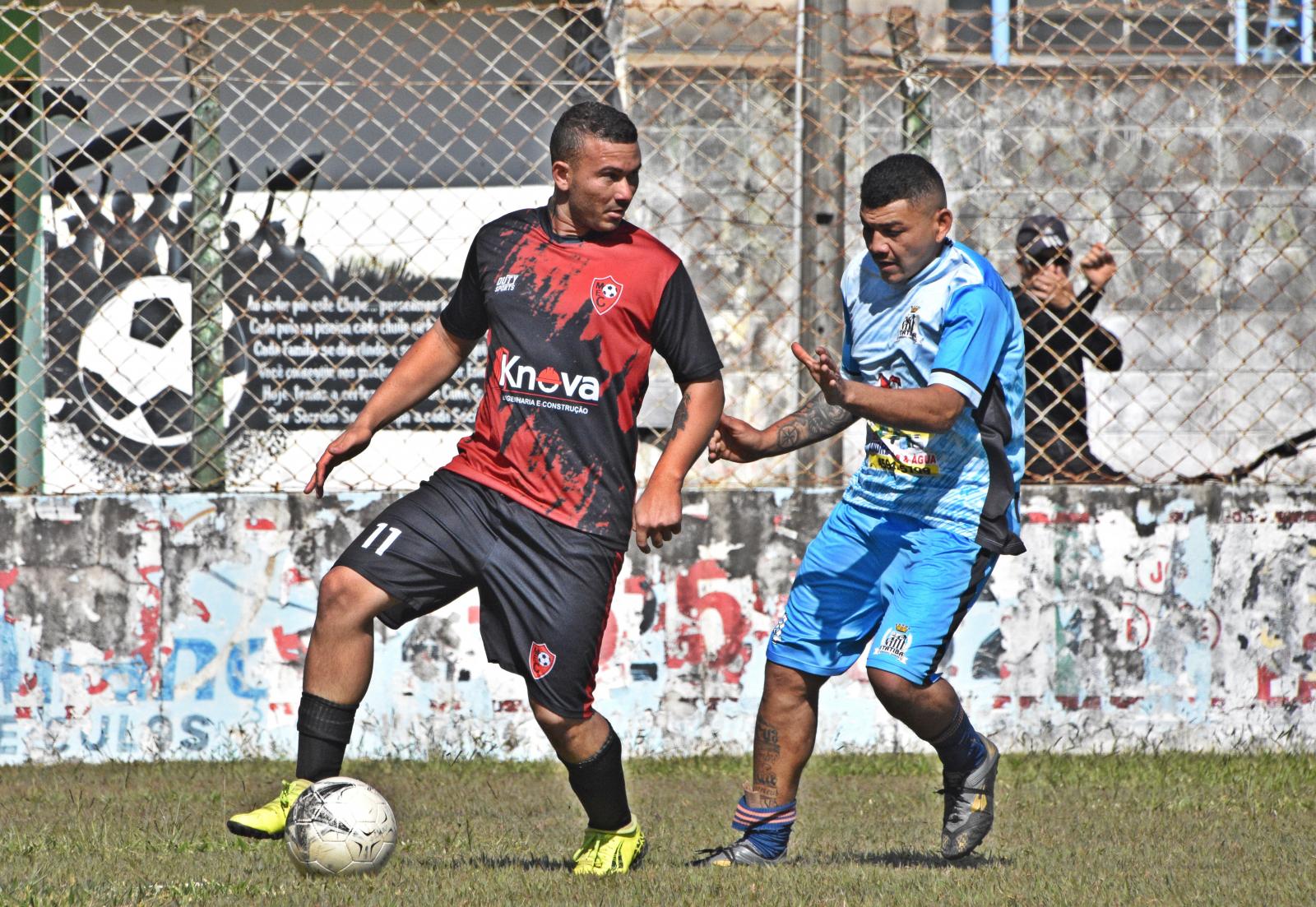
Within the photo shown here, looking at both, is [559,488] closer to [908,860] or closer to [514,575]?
[514,575]

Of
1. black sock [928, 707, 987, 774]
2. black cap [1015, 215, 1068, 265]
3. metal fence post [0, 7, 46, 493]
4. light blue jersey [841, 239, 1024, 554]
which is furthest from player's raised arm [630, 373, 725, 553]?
metal fence post [0, 7, 46, 493]

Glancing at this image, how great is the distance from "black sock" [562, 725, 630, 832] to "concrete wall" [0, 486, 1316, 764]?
2.21 m

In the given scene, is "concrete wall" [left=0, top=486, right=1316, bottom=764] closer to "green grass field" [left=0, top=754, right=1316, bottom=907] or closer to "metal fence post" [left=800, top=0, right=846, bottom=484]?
"green grass field" [left=0, top=754, right=1316, bottom=907]

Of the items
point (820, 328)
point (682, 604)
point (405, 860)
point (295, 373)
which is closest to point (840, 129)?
point (820, 328)

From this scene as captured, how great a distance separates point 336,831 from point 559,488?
3.55ft

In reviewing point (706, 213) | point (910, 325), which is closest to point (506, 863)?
point (910, 325)

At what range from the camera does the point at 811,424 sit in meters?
4.82

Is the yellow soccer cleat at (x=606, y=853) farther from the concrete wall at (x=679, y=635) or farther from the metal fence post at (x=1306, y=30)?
the metal fence post at (x=1306, y=30)

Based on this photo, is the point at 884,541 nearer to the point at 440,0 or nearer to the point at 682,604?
the point at 682,604

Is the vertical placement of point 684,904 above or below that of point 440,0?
below

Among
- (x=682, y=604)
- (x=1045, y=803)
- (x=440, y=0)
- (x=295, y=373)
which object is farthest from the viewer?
(x=440, y=0)

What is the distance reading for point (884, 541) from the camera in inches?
183

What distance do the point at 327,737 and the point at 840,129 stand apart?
3.76 m

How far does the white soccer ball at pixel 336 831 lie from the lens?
400 centimetres
